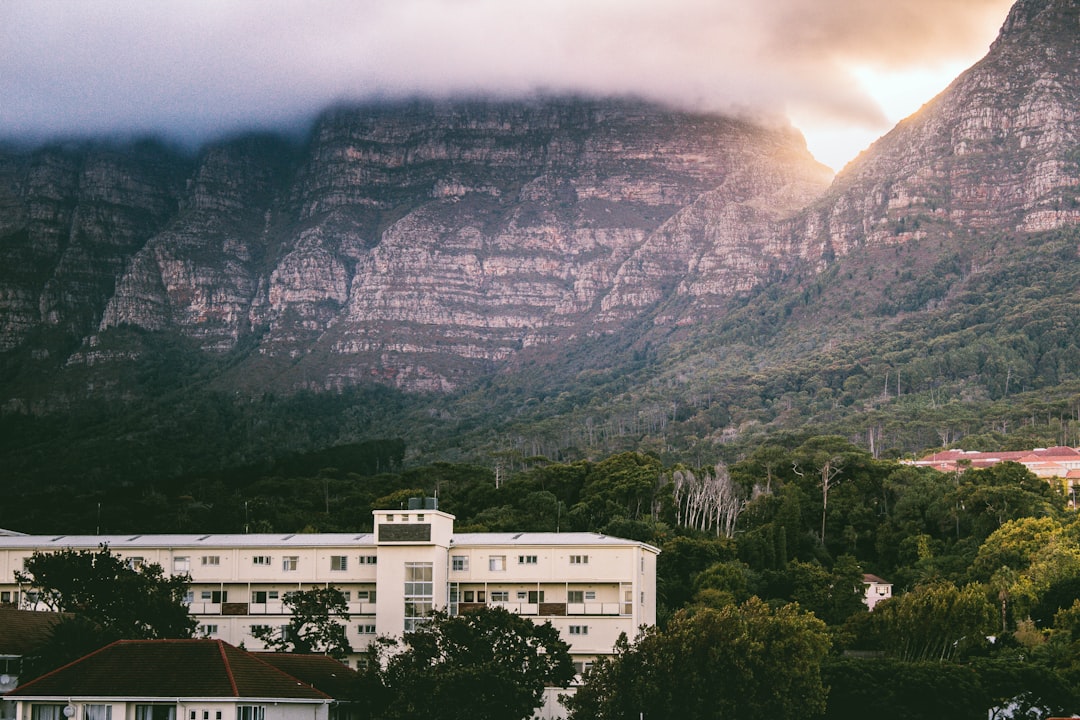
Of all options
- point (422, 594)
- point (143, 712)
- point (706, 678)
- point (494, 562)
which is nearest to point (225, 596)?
point (422, 594)

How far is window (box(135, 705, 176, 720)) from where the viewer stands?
75.9 metres

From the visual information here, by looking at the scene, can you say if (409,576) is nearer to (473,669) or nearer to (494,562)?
(494,562)

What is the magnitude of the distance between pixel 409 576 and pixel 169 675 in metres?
21.3

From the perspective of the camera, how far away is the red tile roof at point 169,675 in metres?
75.5

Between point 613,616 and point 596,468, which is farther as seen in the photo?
point 596,468

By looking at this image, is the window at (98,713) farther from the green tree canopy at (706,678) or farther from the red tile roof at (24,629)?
the green tree canopy at (706,678)

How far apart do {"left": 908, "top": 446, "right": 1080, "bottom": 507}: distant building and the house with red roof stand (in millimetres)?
108070

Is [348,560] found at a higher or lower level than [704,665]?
higher

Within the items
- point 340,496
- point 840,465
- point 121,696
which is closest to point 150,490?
point 340,496

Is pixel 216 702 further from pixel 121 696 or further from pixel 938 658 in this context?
pixel 938 658

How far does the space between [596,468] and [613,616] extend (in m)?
65.6

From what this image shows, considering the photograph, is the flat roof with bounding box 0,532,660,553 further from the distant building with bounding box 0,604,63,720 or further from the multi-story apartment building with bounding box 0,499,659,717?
the distant building with bounding box 0,604,63,720

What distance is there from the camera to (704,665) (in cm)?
8062

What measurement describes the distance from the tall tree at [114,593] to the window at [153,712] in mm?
8390
